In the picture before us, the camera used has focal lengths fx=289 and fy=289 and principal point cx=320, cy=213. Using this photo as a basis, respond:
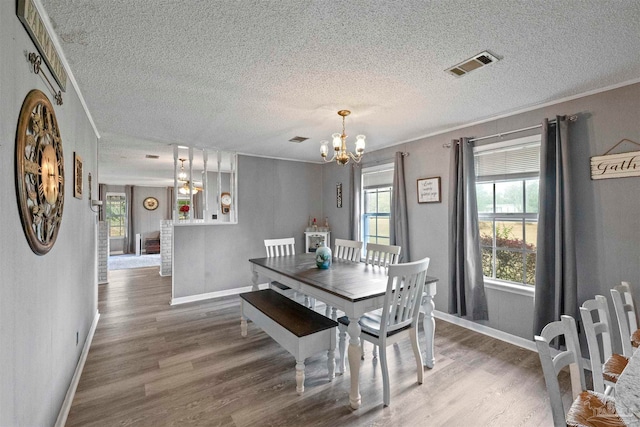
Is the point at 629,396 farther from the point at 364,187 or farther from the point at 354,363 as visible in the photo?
the point at 364,187

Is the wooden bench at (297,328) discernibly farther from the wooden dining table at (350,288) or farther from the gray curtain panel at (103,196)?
the gray curtain panel at (103,196)

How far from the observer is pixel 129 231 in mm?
9859

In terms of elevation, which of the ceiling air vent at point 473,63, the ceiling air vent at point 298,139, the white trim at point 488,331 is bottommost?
the white trim at point 488,331

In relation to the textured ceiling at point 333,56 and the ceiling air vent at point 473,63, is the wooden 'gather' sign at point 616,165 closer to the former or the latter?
the textured ceiling at point 333,56

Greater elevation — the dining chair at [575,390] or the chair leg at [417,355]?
the dining chair at [575,390]

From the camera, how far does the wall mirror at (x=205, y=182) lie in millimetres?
4539

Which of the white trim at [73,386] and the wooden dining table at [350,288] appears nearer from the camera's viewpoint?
the white trim at [73,386]

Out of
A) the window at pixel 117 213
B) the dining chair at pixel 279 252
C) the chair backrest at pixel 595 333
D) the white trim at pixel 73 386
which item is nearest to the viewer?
the chair backrest at pixel 595 333

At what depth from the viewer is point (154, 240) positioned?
9820mm

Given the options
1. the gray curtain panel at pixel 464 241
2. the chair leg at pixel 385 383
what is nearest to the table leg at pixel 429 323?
the chair leg at pixel 385 383

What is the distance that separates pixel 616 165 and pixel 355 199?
3.17 m

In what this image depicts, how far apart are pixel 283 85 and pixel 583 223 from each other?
2.86 m

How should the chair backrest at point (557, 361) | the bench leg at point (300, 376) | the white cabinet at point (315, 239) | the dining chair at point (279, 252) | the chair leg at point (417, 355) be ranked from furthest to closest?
the white cabinet at point (315, 239) → the dining chair at point (279, 252) → the chair leg at point (417, 355) → the bench leg at point (300, 376) → the chair backrest at point (557, 361)

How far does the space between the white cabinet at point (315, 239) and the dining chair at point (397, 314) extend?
123 inches
